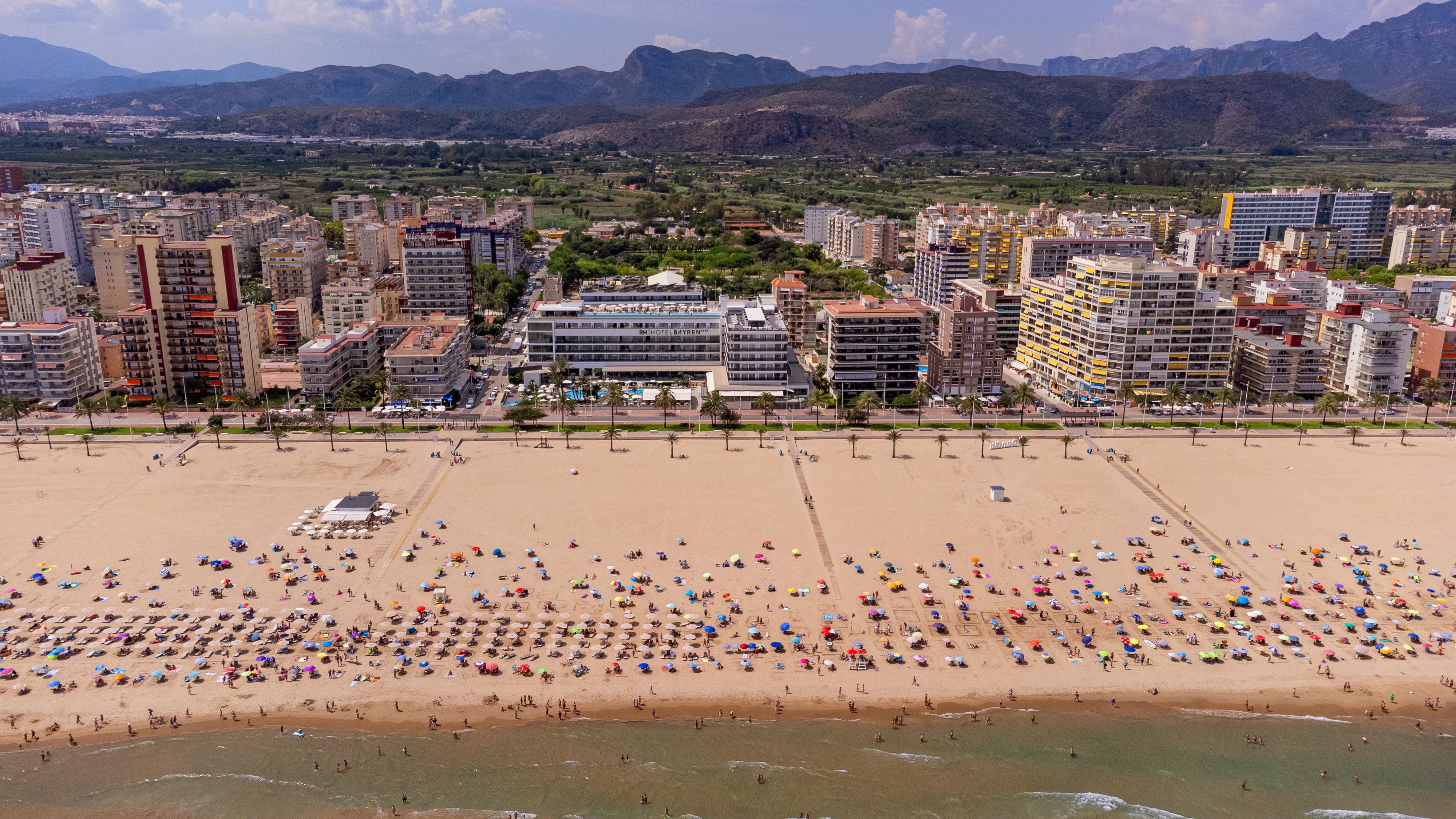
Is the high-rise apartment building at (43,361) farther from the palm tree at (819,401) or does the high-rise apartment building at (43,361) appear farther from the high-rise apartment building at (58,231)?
the high-rise apartment building at (58,231)

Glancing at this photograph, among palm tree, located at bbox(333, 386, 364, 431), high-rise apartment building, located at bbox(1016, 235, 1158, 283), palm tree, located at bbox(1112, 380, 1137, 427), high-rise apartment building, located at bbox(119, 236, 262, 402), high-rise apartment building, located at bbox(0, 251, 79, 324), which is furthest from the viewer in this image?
high-rise apartment building, located at bbox(1016, 235, 1158, 283)

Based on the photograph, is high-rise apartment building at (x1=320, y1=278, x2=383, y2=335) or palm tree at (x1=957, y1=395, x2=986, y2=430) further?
high-rise apartment building at (x1=320, y1=278, x2=383, y2=335)

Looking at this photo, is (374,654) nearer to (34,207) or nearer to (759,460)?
(759,460)

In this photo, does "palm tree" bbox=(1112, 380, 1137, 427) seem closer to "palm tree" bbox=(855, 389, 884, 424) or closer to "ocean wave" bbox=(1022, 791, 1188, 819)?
"palm tree" bbox=(855, 389, 884, 424)

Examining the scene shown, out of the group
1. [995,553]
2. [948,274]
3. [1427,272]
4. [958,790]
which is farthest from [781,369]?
[1427,272]

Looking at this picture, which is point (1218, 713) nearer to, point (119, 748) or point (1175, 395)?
point (1175, 395)

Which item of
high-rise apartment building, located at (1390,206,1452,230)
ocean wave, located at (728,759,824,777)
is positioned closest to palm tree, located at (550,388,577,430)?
ocean wave, located at (728,759,824,777)
